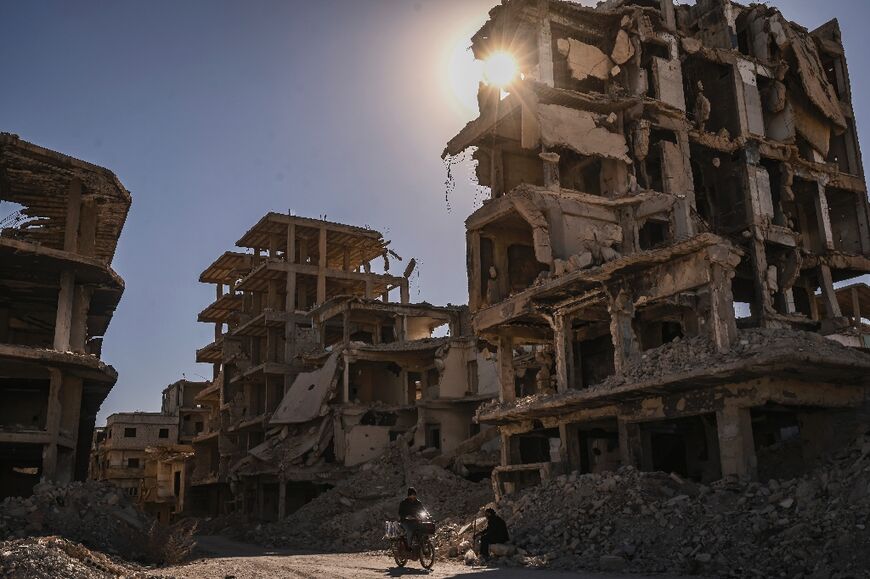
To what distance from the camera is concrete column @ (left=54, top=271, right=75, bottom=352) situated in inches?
943

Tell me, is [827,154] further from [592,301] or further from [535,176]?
[592,301]

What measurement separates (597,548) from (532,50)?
21.8 m

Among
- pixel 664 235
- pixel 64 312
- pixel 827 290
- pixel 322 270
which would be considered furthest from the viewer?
pixel 322 270

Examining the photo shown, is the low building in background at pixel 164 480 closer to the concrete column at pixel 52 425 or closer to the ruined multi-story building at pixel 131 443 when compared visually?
the ruined multi-story building at pixel 131 443

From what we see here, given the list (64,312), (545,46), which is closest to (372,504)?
(64,312)

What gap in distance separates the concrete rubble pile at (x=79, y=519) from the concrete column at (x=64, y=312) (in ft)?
19.6

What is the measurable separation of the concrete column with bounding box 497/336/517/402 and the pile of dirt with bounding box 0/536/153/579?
14.8 meters

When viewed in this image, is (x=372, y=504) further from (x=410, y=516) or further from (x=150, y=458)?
(x=150, y=458)

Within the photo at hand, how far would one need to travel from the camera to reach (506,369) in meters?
27.5

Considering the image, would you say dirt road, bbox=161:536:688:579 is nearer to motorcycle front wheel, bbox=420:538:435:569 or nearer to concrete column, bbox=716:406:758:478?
motorcycle front wheel, bbox=420:538:435:569

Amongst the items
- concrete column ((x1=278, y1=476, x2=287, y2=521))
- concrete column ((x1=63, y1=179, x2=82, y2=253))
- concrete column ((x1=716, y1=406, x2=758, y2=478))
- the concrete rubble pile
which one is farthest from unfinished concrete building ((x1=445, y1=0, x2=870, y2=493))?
concrete column ((x1=63, y1=179, x2=82, y2=253))

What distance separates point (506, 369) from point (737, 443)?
33.9ft

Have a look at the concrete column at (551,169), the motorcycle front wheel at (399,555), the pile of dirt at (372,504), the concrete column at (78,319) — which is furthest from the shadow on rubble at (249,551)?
the concrete column at (551,169)

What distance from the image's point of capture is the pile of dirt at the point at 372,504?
27125 millimetres
